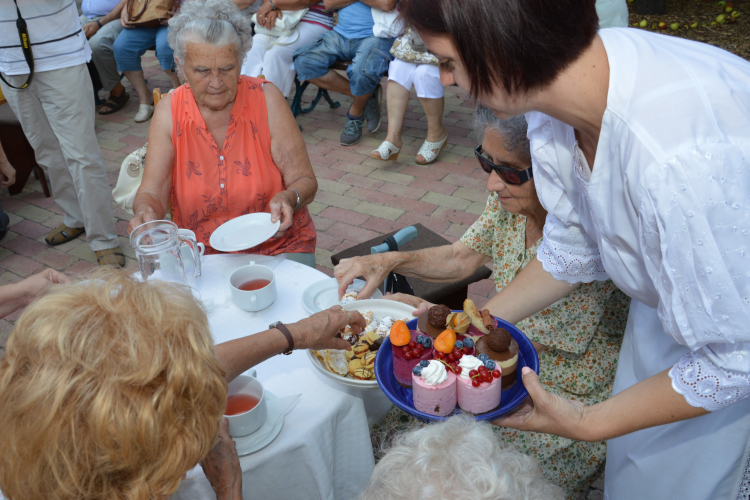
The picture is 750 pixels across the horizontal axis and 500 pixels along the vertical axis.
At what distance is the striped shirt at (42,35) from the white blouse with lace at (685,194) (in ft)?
12.5

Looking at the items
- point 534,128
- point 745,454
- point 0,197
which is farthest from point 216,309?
point 0,197

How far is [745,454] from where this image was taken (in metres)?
1.60

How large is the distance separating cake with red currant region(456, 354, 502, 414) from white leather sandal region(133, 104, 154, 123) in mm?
6177

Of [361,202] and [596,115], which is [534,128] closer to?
[596,115]

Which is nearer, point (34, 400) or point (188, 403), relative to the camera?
point (34, 400)

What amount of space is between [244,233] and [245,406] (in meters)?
1.01

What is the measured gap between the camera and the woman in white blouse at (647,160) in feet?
3.56

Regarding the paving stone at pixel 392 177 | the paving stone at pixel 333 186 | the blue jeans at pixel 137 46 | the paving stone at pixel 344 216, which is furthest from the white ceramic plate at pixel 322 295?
the blue jeans at pixel 137 46

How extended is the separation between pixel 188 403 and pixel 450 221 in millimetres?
3709

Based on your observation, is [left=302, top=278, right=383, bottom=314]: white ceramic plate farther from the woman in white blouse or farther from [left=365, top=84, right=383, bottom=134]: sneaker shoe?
[left=365, top=84, right=383, bottom=134]: sneaker shoe

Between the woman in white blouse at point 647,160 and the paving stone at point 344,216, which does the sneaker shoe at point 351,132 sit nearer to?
the paving stone at point 344,216

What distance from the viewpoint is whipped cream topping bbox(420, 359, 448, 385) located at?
163cm

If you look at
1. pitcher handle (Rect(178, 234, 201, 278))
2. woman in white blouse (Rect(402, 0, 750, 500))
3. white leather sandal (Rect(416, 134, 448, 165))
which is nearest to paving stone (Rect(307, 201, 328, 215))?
white leather sandal (Rect(416, 134, 448, 165))

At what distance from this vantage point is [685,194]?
3.52ft
